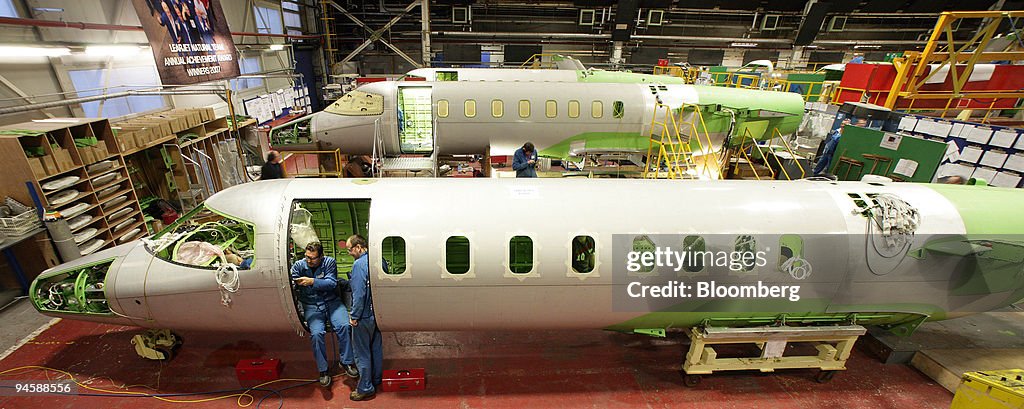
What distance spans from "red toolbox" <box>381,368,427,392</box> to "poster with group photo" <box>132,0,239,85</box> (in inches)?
440

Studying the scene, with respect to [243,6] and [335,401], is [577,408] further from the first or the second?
[243,6]

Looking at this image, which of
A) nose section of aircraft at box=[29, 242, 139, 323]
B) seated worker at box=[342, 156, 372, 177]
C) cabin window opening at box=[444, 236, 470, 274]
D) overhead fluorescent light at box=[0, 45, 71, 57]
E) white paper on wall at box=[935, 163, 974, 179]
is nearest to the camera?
cabin window opening at box=[444, 236, 470, 274]

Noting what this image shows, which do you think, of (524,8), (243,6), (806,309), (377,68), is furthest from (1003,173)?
(377,68)

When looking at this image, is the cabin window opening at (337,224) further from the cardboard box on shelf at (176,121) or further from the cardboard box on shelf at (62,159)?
the cardboard box on shelf at (176,121)

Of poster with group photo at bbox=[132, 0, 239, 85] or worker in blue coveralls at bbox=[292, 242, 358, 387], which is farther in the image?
poster with group photo at bbox=[132, 0, 239, 85]

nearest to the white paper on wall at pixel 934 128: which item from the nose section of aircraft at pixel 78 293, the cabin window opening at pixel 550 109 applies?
the cabin window opening at pixel 550 109

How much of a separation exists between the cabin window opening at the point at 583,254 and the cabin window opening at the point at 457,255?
5.03 ft

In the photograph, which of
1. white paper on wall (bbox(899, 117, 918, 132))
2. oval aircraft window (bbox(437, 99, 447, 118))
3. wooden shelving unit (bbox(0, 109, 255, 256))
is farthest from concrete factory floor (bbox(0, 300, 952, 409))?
white paper on wall (bbox(899, 117, 918, 132))

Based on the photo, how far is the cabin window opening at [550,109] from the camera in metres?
13.6

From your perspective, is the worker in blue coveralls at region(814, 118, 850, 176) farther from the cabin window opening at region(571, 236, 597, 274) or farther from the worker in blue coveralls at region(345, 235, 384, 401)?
the worker in blue coveralls at region(345, 235, 384, 401)

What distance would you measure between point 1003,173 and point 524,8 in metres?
27.2

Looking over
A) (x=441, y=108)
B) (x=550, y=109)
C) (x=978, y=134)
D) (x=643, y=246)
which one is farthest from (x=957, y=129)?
(x=441, y=108)

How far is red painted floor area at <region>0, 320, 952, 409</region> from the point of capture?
6.36 meters

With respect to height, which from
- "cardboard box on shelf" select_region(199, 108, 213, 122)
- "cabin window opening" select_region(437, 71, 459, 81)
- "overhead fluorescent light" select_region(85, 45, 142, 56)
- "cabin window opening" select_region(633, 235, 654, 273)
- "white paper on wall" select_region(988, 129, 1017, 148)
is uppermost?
"overhead fluorescent light" select_region(85, 45, 142, 56)
